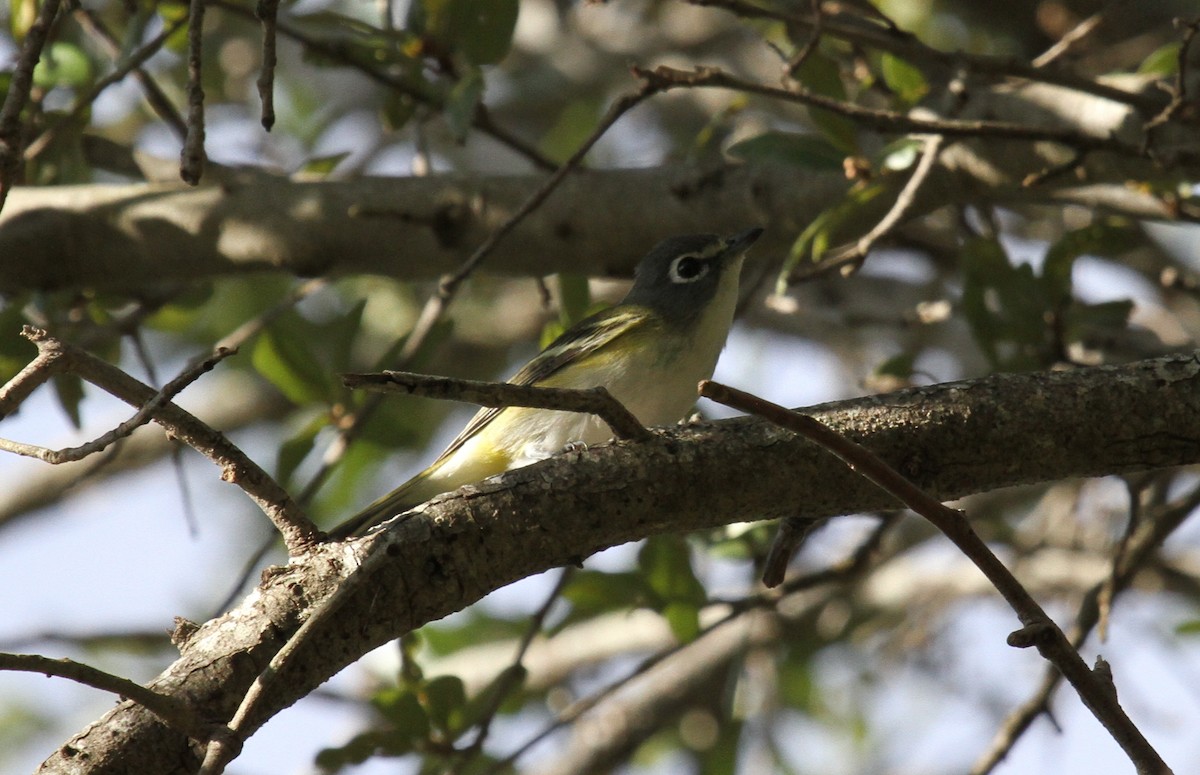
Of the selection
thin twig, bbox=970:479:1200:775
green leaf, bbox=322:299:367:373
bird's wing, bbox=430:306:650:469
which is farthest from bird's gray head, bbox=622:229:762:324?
thin twig, bbox=970:479:1200:775

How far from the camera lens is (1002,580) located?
220 cm

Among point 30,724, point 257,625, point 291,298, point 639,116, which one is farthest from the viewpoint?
point 639,116

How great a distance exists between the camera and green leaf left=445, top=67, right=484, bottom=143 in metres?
4.46

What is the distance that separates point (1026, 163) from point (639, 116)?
499cm

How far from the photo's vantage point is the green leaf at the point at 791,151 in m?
4.52

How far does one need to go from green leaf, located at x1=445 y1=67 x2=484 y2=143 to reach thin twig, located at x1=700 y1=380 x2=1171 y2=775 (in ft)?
8.36

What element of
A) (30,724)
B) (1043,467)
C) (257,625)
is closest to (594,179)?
(1043,467)

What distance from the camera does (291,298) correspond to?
5441mm

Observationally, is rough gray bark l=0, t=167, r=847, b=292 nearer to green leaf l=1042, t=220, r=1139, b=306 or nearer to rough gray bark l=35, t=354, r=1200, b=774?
green leaf l=1042, t=220, r=1139, b=306

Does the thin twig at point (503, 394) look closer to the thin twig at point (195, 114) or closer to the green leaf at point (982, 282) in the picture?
the thin twig at point (195, 114)

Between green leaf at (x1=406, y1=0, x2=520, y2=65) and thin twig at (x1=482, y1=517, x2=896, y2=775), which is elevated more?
green leaf at (x1=406, y1=0, x2=520, y2=65)

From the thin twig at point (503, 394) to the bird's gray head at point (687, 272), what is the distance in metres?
2.47

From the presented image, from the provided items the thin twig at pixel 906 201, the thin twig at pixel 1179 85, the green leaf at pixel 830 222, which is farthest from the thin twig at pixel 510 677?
the thin twig at pixel 1179 85

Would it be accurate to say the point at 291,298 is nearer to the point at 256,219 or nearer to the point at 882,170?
the point at 256,219
